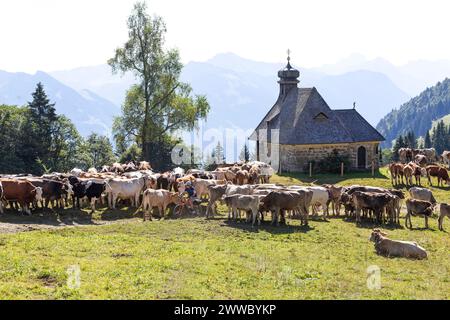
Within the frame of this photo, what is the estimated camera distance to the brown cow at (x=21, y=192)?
27.9 metres

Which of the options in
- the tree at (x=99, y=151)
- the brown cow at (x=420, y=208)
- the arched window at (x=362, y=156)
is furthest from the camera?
the tree at (x=99, y=151)

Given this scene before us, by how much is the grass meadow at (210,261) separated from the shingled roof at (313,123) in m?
23.4

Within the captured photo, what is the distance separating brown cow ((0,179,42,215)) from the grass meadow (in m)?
0.74

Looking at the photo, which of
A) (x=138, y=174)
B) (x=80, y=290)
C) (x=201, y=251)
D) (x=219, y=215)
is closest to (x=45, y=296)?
(x=80, y=290)

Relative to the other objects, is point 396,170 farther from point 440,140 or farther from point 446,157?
point 440,140

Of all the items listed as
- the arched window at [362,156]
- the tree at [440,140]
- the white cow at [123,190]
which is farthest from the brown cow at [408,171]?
the tree at [440,140]

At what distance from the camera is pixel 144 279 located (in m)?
16.6

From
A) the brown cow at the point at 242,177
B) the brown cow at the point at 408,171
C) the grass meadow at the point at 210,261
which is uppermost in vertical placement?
the brown cow at the point at 408,171

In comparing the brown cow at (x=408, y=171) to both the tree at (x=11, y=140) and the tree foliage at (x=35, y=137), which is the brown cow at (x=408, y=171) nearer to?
the tree foliage at (x=35, y=137)

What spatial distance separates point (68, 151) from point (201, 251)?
6332 cm

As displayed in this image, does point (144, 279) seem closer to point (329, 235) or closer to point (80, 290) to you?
point (80, 290)

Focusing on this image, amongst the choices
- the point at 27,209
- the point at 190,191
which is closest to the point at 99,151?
the point at 190,191

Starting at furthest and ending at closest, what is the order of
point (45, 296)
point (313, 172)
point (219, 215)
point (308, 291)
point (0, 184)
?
point (313, 172), point (219, 215), point (0, 184), point (308, 291), point (45, 296)

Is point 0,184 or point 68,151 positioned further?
point 68,151
